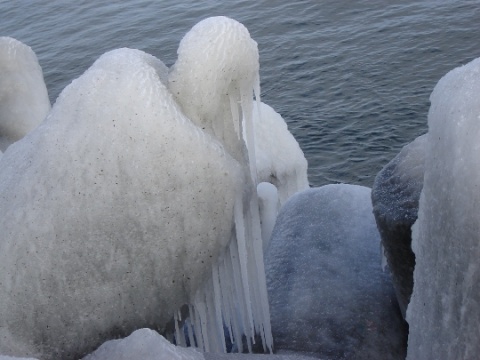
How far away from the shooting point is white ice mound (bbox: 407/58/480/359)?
3260 millimetres

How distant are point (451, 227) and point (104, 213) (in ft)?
5.50

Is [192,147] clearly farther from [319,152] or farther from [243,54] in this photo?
[319,152]

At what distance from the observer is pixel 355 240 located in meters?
5.21

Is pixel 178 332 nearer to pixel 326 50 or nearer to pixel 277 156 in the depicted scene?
pixel 277 156

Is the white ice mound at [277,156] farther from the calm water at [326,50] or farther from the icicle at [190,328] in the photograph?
the icicle at [190,328]

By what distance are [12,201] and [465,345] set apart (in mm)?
2320

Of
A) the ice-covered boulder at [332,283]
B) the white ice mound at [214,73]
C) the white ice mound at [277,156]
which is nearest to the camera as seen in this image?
the white ice mound at [214,73]

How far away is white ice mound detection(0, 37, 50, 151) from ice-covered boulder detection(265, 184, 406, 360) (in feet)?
10.2

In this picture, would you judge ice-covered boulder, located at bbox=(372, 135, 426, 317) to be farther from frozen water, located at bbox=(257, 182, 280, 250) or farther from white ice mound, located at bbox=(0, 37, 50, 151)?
white ice mound, located at bbox=(0, 37, 50, 151)

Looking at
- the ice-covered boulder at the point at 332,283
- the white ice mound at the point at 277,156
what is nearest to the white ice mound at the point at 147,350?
the ice-covered boulder at the point at 332,283

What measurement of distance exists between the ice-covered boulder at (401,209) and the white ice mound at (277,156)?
2978 mm

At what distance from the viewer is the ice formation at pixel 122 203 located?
149 inches

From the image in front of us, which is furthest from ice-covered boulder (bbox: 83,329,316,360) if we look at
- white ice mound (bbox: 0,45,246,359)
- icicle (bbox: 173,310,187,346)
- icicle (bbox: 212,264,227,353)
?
icicle (bbox: 212,264,227,353)

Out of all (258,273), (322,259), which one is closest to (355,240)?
(322,259)
